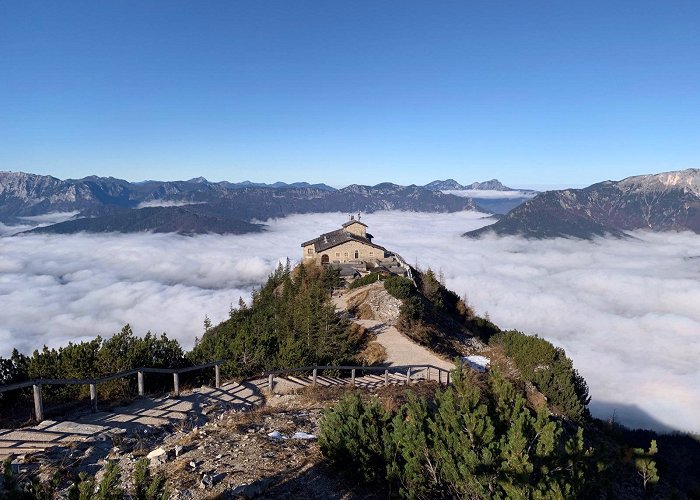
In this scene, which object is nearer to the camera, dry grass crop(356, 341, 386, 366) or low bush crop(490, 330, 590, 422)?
low bush crop(490, 330, 590, 422)

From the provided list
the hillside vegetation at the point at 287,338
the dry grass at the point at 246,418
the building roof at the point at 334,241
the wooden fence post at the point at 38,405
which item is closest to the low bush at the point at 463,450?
the dry grass at the point at 246,418

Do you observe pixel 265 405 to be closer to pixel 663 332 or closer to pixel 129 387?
pixel 129 387

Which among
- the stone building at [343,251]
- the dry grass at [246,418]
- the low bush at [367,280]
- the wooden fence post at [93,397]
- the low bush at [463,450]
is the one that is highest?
the low bush at [463,450]

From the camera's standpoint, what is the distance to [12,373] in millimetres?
13484

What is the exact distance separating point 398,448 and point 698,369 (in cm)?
17437

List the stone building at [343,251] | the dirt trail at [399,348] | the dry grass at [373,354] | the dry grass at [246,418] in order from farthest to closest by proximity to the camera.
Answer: the stone building at [343,251] → the dry grass at [373,354] → the dirt trail at [399,348] → the dry grass at [246,418]

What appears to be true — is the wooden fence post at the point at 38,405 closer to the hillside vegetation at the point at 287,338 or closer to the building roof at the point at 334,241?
the hillside vegetation at the point at 287,338

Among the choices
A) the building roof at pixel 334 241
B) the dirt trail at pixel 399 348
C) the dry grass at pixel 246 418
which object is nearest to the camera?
the dry grass at pixel 246 418

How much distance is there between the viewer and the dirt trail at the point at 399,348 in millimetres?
27466

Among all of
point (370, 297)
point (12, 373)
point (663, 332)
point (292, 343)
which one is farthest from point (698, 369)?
point (12, 373)

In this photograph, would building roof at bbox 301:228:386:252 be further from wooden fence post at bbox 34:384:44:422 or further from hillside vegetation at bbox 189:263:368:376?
wooden fence post at bbox 34:384:44:422

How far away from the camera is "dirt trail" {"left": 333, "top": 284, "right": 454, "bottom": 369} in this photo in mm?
27466

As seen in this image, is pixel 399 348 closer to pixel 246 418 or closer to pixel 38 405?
pixel 246 418

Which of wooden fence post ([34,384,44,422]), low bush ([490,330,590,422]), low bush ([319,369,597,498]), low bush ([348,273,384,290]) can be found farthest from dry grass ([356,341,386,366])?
low bush ([319,369,597,498])
